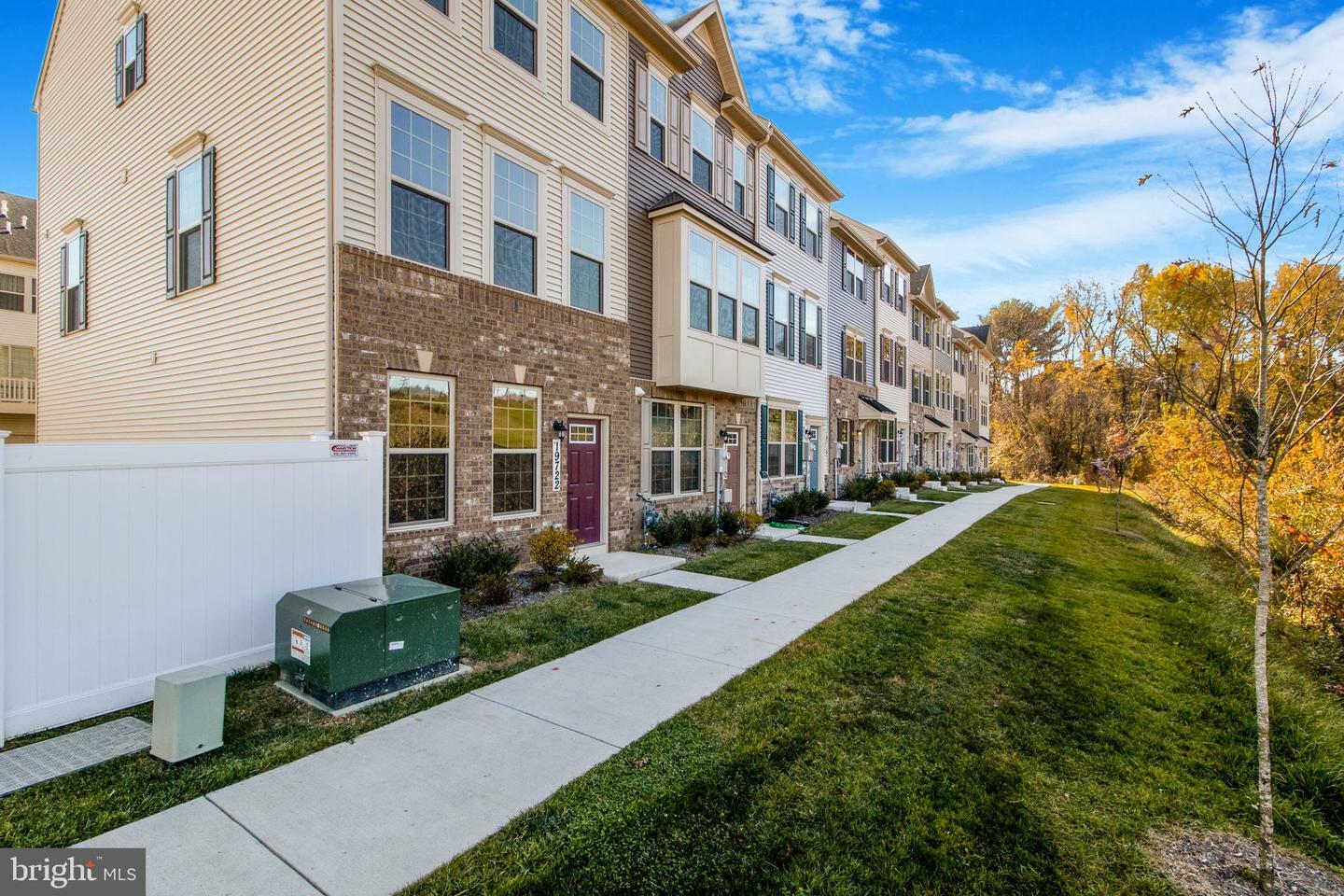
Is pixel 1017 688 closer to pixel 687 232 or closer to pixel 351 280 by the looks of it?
pixel 351 280

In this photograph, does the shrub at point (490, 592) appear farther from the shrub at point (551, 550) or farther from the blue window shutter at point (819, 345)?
the blue window shutter at point (819, 345)

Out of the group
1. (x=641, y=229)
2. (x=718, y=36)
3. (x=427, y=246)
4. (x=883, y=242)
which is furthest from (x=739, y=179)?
(x=883, y=242)

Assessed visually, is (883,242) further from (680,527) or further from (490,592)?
(490,592)

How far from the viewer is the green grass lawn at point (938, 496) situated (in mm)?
22223

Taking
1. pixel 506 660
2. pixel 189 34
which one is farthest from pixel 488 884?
pixel 189 34

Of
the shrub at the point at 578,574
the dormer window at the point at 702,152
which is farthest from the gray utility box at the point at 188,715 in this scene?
the dormer window at the point at 702,152

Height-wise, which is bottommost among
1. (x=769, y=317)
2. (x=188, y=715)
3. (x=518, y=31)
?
(x=188, y=715)

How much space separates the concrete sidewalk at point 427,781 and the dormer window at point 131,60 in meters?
12.2

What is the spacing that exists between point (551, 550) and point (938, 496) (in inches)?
749

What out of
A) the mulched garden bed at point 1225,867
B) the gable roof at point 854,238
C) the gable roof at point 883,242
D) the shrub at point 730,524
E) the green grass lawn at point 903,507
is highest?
the gable roof at point 883,242

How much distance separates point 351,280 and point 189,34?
6028mm

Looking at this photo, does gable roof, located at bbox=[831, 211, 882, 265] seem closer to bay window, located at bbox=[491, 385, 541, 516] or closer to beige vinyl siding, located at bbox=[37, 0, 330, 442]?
bay window, located at bbox=[491, 385, 541, 516]

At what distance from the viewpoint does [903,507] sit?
19.0m
